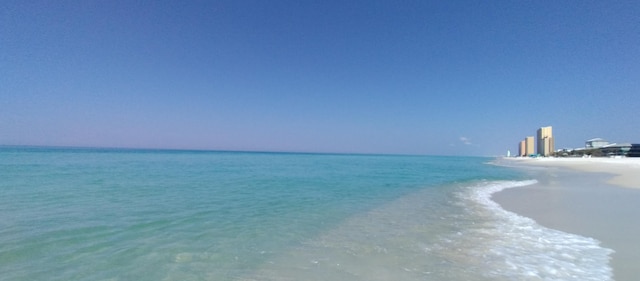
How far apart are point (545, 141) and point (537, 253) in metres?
152

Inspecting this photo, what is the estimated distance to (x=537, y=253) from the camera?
15.8 ft

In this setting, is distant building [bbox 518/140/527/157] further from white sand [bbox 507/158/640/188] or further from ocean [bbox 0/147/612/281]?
ocean [bbox 0/147/612/281]

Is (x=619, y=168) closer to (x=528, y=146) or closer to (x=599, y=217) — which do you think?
(x=599, y=217)

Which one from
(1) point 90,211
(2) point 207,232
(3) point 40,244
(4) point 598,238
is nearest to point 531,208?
(4) point 598,238

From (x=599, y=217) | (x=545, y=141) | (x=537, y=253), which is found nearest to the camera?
(x=537, y=253)

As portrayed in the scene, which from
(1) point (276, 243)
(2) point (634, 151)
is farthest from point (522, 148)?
(1) point (276, 243)

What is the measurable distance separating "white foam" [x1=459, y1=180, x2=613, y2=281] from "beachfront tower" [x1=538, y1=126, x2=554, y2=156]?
480 ft

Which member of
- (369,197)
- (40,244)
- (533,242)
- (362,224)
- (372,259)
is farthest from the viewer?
(369,197)

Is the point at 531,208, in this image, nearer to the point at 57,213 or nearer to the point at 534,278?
the point at 534,278

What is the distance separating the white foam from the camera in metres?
4.00

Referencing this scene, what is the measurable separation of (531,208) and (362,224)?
6226 mm

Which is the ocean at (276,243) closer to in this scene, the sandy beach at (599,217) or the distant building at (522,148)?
the sandy beach at (599,217)

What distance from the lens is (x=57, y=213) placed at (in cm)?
703

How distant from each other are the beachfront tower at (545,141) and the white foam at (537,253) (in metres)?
146
